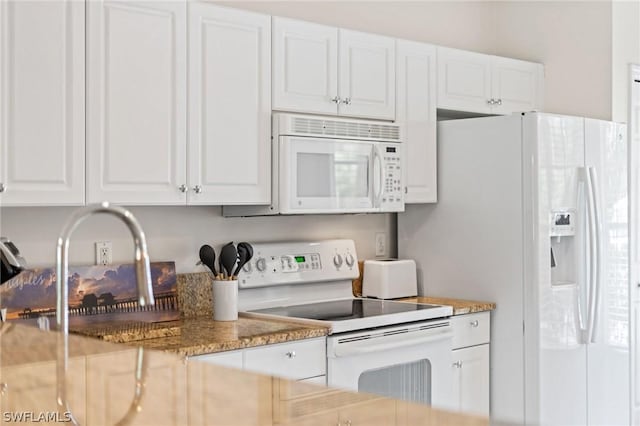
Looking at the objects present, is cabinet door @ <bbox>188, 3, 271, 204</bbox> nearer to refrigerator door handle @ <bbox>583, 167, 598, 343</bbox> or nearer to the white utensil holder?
the white utensil holder

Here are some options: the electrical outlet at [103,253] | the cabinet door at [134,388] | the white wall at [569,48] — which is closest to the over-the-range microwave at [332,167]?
the electrical outlet at [103,253]

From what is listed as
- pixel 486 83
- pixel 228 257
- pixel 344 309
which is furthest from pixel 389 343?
pixel 486 83

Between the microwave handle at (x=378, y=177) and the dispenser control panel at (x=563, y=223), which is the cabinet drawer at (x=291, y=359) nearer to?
the microwave handle at (x=378, y=177)

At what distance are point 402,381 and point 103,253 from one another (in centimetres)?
140

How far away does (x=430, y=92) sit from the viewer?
425cm

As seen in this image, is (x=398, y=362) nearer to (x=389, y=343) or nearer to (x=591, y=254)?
(x=389, y=343)

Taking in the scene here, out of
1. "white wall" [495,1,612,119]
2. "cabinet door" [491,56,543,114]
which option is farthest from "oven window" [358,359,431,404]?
"white wall" [495,1,612,119]

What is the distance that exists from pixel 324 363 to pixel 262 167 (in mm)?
858

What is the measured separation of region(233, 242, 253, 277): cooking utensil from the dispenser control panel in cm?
143

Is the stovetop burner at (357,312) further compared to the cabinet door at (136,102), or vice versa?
the stovetop burner at (357,312)

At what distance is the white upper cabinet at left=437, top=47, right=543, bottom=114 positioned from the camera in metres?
4.34

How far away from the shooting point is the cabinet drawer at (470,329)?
3971mm

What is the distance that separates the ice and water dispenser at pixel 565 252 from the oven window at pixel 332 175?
38.6 inches

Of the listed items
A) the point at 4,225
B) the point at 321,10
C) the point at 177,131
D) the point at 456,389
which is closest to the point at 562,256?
the point at 456,389
